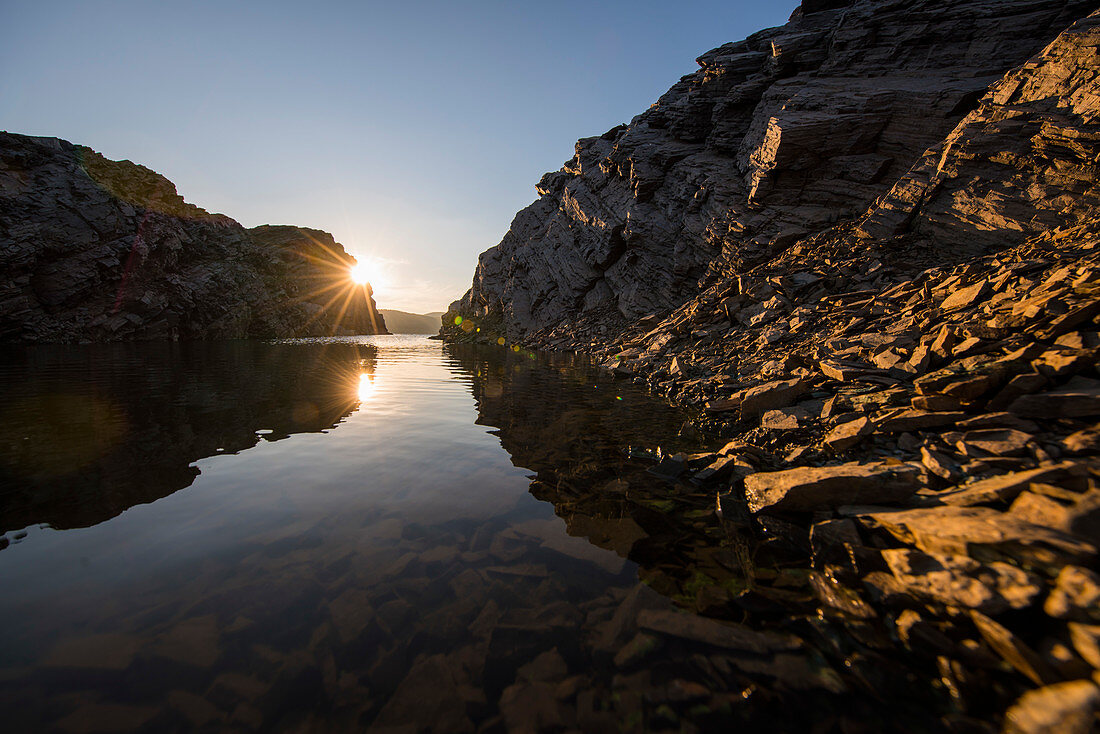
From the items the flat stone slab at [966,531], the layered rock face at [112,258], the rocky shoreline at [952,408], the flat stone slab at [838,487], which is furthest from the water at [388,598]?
the layered rock face at [112,258]

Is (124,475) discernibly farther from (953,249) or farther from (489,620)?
(953,249)

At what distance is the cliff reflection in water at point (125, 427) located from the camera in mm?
6766

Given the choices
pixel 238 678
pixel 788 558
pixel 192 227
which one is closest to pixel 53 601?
pixel 238 678

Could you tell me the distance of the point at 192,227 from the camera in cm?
7925

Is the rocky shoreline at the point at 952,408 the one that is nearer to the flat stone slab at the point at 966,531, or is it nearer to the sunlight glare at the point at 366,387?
the flat stone slab at the point at 966,531

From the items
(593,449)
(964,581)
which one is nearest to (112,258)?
(593,449)

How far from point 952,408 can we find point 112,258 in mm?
90910

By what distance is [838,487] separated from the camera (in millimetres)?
5484

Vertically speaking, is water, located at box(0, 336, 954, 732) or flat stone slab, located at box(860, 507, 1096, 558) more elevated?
flat stone slab, located at box(860, 507, 1096, 558)

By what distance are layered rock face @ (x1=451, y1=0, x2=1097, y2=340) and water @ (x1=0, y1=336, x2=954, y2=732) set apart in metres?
23.7

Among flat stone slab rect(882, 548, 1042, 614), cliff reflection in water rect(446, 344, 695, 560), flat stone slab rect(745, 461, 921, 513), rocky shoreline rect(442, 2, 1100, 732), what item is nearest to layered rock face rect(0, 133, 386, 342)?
cliff reflection in water rect(446, 344, 695, 560)

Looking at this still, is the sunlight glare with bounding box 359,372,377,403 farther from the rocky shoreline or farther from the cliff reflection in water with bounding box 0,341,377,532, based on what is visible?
the rocky shoreline

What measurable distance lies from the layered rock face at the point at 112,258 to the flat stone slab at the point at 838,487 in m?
81.6

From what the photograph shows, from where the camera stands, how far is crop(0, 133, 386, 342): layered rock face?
50.2 m
